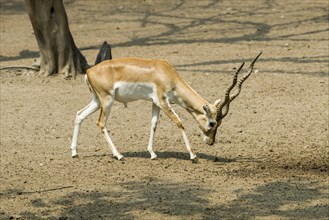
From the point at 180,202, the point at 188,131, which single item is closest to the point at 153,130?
the point at 188,131

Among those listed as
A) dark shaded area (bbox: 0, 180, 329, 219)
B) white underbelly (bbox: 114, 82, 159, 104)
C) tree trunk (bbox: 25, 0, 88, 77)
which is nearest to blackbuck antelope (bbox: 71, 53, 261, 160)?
white underbelly (bbox: 114, 82, 159, 104)

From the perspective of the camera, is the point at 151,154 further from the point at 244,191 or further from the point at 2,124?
the point at 2,124

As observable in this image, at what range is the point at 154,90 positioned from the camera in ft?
31.8

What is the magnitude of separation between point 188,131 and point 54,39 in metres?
3.66

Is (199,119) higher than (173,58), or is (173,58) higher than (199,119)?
(199,119)

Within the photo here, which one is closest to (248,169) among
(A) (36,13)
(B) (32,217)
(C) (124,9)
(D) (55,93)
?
(B) (32,217)

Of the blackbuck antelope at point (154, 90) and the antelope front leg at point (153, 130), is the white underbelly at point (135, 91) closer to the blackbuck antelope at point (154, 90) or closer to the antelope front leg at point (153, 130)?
the blackbuck antelope at point (154, 90)

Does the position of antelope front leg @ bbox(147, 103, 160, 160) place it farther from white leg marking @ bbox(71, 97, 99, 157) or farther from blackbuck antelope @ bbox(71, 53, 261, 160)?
white leg marking @ bbox(71, 97, 99, 157)

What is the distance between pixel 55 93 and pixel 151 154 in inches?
146

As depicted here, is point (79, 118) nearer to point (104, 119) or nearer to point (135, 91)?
point (104, 119)

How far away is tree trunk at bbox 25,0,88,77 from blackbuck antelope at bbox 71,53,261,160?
164 inches

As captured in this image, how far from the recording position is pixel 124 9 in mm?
20047

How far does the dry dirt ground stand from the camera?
27.2ft

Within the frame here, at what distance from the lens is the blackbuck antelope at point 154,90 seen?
380 inches
